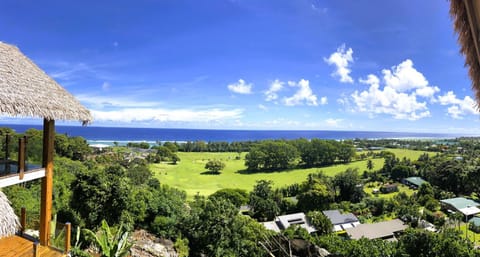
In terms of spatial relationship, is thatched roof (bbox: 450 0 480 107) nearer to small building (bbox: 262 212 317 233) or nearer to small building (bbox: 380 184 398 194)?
small building (bbox: 262 212 317 233)

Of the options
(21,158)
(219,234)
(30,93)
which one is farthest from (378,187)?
(30,93)

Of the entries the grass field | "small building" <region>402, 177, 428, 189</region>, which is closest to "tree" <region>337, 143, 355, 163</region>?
the grass field

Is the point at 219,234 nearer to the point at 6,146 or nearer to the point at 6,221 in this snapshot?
the point at 6,146

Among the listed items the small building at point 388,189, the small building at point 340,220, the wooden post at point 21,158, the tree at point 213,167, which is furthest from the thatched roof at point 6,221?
the tree at point 213,167

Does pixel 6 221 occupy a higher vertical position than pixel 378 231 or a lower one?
higher

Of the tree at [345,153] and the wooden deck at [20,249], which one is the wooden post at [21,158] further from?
the tree at [345,153]
